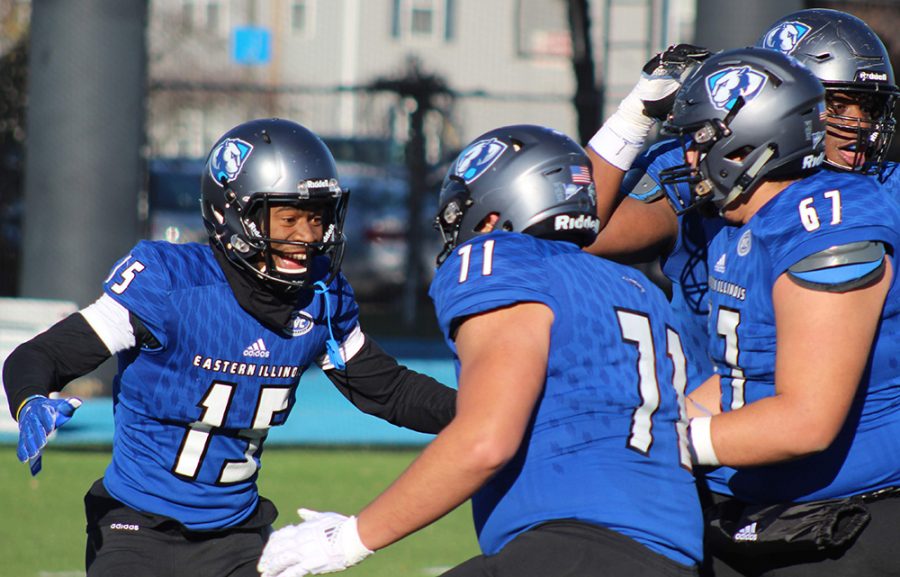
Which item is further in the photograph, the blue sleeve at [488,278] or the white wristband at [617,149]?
the white wristband at [617,149]

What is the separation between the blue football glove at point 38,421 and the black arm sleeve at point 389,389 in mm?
950

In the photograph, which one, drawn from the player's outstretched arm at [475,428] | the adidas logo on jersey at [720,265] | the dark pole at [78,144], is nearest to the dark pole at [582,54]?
the dark pole at [78,144]

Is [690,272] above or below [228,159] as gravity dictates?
below

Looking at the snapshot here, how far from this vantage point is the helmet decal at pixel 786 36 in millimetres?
3520

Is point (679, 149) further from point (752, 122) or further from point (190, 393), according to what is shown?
point (190, 393)

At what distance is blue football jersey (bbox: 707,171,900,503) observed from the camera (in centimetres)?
280

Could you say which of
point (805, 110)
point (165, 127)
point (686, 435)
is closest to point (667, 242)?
point (805, 110)

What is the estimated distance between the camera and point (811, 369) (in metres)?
2.61

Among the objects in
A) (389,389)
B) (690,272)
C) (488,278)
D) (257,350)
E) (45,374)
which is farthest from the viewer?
(389,389)

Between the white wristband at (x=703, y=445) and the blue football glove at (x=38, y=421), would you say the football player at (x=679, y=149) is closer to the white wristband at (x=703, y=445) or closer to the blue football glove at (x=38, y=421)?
the white wristband at (x=703, y=445)

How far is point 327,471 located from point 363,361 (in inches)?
146

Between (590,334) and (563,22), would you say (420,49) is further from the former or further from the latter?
(590,334)

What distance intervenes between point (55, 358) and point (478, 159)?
53.0 inches

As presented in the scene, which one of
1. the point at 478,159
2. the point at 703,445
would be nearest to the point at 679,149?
the point at 478,159
